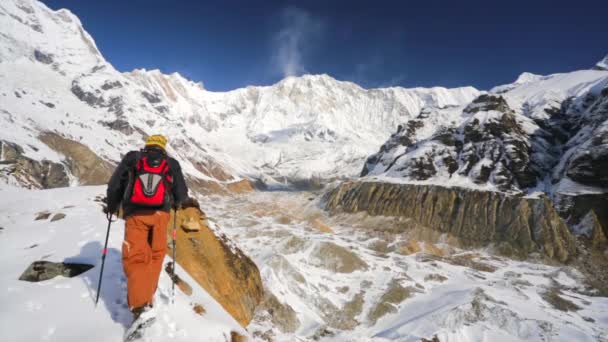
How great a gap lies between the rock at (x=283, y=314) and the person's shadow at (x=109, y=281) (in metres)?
30.1

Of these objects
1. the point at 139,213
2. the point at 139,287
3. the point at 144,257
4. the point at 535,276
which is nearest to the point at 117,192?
the point at 139,213

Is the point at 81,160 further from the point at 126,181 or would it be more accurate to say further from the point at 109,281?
the point at 126,181

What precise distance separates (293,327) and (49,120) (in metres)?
209

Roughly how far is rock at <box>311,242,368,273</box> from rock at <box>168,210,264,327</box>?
40746mm

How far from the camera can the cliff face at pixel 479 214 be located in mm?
109438

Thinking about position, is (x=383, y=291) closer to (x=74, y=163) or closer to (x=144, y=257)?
(x=144, y=257)

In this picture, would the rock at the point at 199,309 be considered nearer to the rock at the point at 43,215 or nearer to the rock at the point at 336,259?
the rock at the point at 43,215

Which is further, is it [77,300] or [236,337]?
[236,337]

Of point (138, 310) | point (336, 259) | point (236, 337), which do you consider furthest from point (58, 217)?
point (336, 259)

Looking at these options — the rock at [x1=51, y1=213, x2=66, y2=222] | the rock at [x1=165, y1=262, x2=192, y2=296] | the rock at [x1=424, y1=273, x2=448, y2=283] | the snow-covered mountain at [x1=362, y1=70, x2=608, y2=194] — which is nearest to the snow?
the rock at [x1=424, y1=273, x2=448, y2=283]

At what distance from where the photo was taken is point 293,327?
4147cm

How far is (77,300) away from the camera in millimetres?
7969

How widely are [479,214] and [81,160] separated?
17367cm

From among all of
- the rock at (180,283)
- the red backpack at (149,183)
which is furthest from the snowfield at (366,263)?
the red backpack at (149,183)
